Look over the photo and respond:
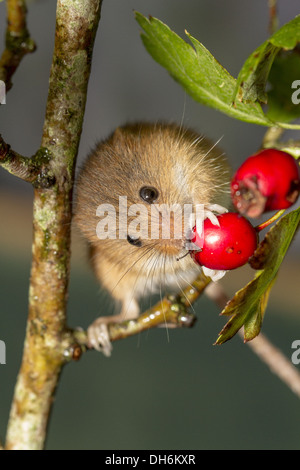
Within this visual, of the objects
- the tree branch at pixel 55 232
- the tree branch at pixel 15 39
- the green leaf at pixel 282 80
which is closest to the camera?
the tree branch at pixel 55 232

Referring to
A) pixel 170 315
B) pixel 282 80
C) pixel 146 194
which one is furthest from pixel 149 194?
pixel 282 80

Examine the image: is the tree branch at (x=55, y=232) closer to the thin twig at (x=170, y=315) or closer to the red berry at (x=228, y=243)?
the thin twig at (x=170, y=315)

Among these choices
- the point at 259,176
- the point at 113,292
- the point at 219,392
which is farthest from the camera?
the point at 219,392

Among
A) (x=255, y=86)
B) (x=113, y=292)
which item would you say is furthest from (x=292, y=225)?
(x=113, y=292)

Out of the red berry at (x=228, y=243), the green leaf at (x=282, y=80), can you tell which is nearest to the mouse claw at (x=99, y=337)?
the red berry at (x=228, y=243)

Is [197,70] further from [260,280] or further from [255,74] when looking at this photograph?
[260,280]

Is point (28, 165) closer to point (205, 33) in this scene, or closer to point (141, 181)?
point (141, 181)
